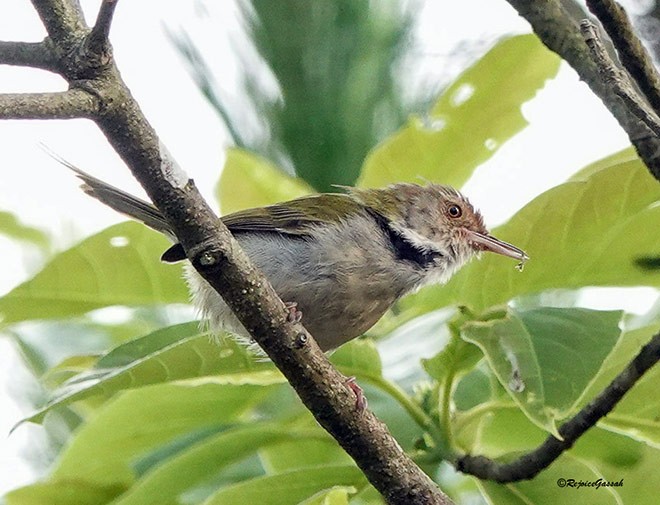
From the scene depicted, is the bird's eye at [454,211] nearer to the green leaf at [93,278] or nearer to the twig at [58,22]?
the green leaf at [93,278]

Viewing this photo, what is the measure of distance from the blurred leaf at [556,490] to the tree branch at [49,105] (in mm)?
1289

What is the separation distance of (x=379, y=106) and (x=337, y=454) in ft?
4.28

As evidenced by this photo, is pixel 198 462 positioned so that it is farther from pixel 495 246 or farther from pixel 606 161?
pixel 606 161

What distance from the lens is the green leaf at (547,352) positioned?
6.35 feet

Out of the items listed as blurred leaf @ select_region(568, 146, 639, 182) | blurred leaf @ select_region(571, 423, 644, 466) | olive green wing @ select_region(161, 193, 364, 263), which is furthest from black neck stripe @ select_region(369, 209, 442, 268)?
blurred leaf @ select_region(571, 423, 644, 466)

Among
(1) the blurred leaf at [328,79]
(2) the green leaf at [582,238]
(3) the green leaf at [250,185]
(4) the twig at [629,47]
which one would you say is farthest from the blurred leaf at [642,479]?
(1) the blurred leaf at [328,79]

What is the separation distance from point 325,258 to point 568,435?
2.95 feet

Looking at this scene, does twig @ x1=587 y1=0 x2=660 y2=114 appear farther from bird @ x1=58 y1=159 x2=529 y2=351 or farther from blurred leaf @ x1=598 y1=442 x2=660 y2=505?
blurred leaf @ x1=598 y1=442 x2=660 y2=505

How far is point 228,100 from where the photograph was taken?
11.5 feet

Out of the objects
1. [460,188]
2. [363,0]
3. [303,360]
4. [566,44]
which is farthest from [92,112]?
[363,0]

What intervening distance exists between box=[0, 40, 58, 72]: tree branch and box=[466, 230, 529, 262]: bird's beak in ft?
4.29

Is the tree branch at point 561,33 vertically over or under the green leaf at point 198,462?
over

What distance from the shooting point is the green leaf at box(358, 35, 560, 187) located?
2816 millimetres

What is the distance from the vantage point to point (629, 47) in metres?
1.73
